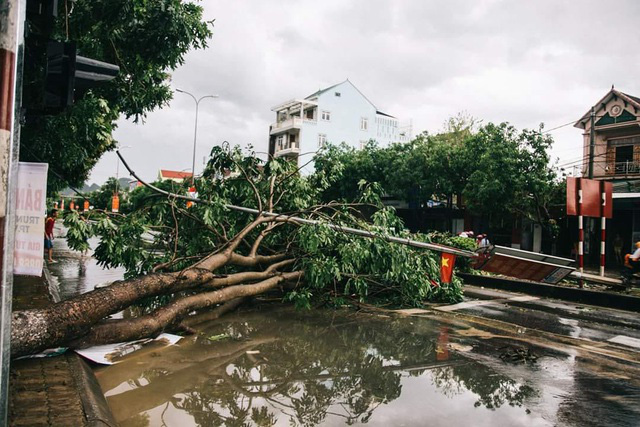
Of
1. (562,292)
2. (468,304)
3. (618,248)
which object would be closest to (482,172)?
(618,248)

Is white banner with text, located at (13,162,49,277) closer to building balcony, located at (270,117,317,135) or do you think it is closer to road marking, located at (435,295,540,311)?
road marking, located at (435,295,540,311)

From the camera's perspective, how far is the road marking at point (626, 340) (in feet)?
22.7

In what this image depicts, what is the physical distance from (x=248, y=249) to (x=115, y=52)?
4647 mm

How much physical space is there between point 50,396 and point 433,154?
25828 millimetres

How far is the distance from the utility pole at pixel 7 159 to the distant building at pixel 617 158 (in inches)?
983

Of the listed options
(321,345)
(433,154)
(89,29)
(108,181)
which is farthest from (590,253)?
(108,181)

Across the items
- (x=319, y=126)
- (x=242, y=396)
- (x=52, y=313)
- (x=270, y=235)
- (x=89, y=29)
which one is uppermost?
(x=319, y=126)

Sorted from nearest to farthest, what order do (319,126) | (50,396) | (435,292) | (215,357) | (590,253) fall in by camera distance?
(50,396) < (215,357) < (435,292) < (590,253) < (319,126)

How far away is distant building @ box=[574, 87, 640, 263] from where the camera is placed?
23234mm

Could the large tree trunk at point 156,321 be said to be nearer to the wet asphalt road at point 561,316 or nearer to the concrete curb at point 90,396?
the concrete curb at point 90,396

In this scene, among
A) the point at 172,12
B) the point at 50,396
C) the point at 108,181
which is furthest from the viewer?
the point at 108,181

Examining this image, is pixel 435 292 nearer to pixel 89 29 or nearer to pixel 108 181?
pixel 89 29

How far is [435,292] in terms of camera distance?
32.7ft

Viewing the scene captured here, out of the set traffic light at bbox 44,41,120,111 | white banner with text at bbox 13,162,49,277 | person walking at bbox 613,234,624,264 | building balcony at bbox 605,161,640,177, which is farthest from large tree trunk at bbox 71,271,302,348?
building balcony at bbox 605,161,640,177
